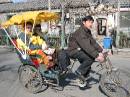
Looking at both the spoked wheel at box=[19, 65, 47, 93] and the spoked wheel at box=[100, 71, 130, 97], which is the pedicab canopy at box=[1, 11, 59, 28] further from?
the spoked wheel at box=[100, 71, 130, 97]

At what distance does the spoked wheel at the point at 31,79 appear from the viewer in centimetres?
951

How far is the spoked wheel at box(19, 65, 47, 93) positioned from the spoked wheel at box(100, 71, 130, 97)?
170 centimetres

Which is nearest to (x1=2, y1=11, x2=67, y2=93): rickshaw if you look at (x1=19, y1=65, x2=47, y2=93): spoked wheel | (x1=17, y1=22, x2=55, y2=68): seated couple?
(x1=19, y1=65, x2=47, y2=93): spoked wheel

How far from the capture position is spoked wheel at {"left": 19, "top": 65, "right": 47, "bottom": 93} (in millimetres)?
9508

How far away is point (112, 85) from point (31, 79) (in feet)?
7.24

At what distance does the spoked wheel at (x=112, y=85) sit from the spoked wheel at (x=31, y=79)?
1.70m

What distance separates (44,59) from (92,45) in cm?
131

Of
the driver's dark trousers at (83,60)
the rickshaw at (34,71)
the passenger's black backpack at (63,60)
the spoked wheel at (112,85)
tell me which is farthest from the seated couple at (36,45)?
the spoked wheel at (112,85)

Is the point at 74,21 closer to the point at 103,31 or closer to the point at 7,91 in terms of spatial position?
the point at 103,31

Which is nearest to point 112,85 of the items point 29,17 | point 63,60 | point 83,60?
point 83,60

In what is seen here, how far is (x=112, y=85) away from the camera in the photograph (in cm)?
867

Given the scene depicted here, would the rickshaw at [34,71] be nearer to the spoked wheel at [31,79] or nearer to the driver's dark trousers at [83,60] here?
the spoked wheel at [31,79]

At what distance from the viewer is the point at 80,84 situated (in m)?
9.27

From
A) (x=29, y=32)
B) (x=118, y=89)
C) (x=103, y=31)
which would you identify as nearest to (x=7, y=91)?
(x=29, y=32)
